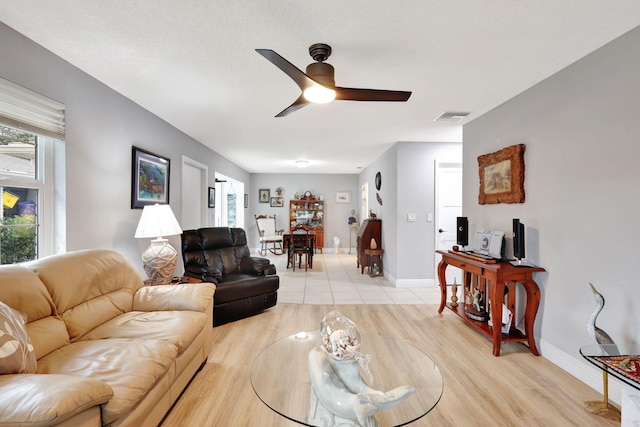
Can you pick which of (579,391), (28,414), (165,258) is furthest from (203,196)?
(579,391)

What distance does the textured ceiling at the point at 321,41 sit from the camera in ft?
5.22

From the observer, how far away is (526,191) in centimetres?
267

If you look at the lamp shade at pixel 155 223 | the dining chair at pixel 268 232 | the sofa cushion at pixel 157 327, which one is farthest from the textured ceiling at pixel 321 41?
the dining chair at pixel 268 232

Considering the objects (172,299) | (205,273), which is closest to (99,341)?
(172,299)

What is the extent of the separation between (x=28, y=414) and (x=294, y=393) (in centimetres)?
97

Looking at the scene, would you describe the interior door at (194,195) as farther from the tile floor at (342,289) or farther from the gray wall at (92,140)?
the tile floor at (342,289)

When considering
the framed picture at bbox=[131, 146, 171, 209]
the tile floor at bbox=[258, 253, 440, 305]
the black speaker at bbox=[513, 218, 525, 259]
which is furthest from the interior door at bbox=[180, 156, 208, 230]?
the black speaker at bbox=[513, 218, 525, 259]

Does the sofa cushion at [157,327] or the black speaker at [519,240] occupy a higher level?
the black speaker at [519,240]

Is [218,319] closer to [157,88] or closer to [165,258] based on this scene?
[165,258]

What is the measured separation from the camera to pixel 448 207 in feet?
15.5

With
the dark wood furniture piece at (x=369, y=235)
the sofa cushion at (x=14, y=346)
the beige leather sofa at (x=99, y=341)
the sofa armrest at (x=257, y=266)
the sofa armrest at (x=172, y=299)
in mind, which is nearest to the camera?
the beige leather sofa at (x=99, y=341)

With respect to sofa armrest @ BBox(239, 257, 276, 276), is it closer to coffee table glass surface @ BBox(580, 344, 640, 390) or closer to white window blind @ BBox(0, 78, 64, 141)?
white window blind @ BBox(0, 78, 64, 141)

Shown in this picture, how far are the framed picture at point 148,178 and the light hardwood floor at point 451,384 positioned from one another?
166cm

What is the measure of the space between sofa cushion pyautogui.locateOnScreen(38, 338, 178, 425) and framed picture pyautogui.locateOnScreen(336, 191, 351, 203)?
7205 millimetres
